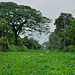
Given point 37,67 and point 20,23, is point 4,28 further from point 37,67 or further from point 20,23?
point 37,67

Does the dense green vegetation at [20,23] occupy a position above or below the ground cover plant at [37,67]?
above

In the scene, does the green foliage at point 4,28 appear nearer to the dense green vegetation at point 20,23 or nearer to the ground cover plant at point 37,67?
the dense green vegetation at point 20,23

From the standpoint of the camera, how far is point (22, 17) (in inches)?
1575

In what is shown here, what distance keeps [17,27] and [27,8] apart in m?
5.51

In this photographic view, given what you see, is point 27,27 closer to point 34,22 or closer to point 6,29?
point 34,22

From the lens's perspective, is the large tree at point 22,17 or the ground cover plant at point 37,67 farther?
the large tree at point 22,17

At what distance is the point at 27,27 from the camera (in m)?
42.7

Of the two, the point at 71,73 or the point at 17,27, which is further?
the point at 17,27

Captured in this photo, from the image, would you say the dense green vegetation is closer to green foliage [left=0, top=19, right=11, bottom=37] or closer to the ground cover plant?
green foliage [left=0, top=19, right=11, bottom=37]

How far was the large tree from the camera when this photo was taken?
38031 mm

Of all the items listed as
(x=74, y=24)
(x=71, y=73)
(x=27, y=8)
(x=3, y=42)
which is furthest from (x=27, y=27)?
(x=71, y=73)

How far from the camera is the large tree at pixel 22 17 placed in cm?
3803

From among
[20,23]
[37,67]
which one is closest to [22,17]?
[20,23]

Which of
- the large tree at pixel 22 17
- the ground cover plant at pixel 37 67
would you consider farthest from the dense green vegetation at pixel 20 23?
the ground cover plant at pixel 37 67
